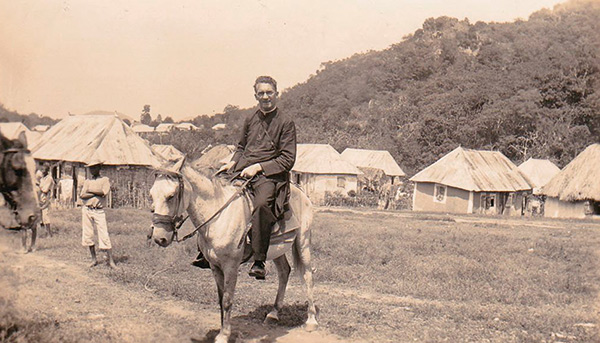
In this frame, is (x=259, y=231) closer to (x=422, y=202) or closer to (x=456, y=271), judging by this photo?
(x=456, y=271)

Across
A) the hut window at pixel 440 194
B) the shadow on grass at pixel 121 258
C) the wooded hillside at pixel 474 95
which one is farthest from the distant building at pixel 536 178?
the shadow on grass at pixel 121 258

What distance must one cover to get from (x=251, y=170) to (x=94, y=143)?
19435 millimetres

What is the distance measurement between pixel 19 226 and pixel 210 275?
5.72 meters

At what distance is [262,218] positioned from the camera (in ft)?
18.3

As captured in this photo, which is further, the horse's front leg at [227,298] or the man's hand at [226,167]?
the man's hand at [226,167]

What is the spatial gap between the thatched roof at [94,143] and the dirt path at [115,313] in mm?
Result: 14822

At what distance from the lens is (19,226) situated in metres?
4.20

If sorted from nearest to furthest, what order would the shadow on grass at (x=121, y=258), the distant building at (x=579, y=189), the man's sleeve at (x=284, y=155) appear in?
the man's sleeve at (x=284, y=155) < the shadow on grass at (x=121, y=258) < the distant building at (x=579, y=189)

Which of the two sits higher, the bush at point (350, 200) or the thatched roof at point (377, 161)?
the thatched roof at point (377, 161)

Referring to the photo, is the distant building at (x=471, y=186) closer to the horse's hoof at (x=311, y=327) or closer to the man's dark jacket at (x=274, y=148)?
the horse's hoof at (x=311, y=327)

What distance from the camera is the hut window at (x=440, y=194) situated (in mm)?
36406

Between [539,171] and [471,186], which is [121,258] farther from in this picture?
[539,171]

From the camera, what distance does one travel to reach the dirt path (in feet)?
18.2

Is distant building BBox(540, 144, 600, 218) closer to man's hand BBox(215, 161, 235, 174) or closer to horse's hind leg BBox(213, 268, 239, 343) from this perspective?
man's hand BBox(215, 161, 235, 174)
